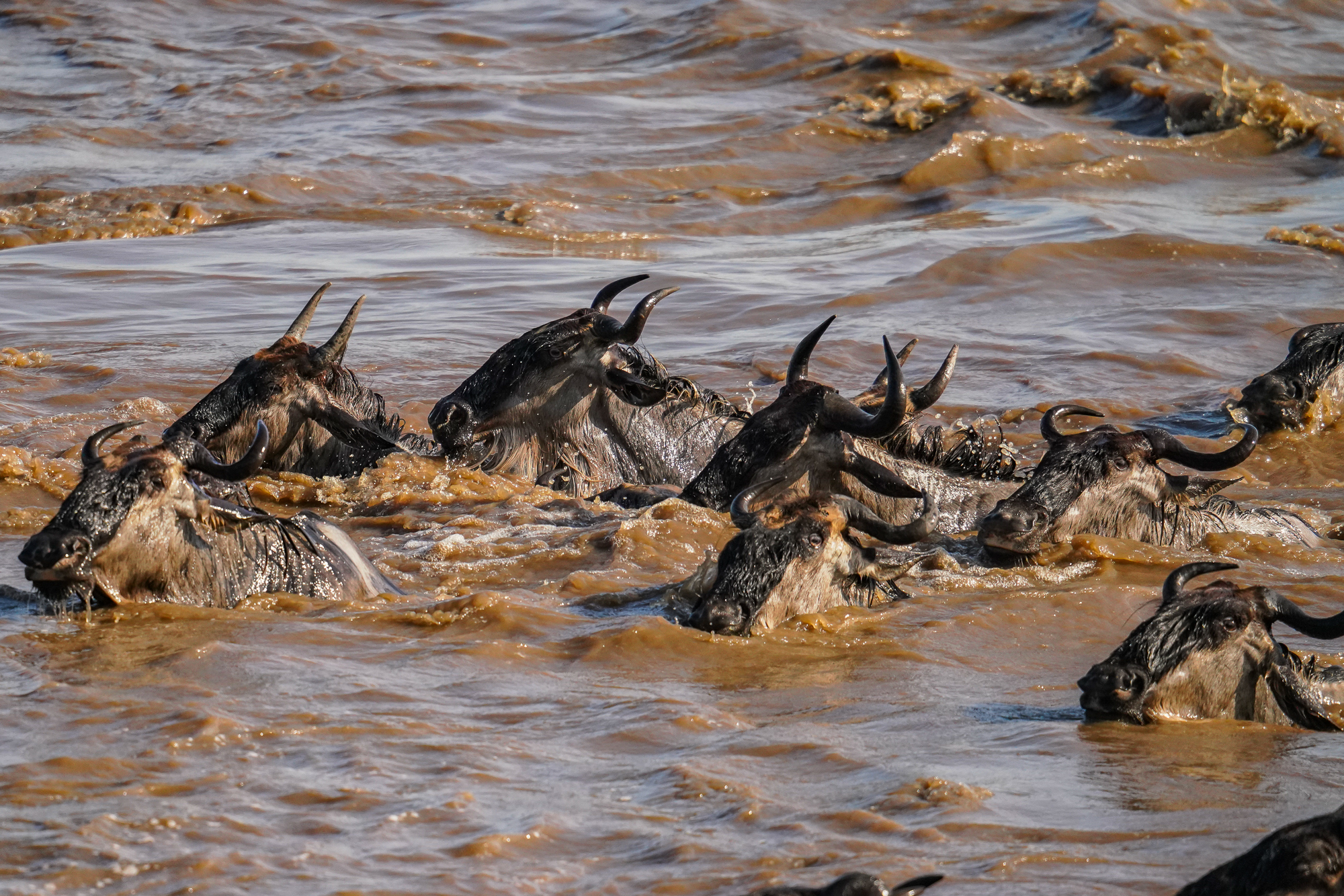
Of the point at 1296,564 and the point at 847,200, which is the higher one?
the point at 847,200

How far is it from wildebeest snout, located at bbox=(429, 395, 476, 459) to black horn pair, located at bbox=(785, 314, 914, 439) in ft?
6.65

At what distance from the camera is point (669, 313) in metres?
15.6

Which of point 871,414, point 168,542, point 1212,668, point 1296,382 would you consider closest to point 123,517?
point 168,542

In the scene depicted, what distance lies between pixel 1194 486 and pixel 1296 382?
11.9ft

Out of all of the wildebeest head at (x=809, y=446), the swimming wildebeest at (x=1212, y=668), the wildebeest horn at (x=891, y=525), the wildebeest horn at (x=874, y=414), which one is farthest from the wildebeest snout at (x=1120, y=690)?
the wildebeest head at (x=809, y=446)

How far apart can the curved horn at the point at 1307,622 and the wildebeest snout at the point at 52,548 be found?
455cm

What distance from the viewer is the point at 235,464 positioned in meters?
6.86

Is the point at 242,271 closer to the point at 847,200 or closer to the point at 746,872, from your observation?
the point at 847,200

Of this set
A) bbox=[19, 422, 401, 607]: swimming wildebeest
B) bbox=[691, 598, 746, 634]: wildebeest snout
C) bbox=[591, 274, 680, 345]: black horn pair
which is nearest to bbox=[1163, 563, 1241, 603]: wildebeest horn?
bbox=[691, 598, 746, 634]: wildebeest snout

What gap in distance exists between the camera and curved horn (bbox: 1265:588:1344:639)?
6.18m

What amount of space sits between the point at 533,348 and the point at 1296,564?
4.48 meters

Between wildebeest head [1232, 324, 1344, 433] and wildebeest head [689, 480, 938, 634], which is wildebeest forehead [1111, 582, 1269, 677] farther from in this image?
wildebeest head [1232, 324, 1344, 433]

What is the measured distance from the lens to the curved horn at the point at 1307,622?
6.18m

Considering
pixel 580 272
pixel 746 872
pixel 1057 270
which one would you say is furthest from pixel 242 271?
pixel 746 872
